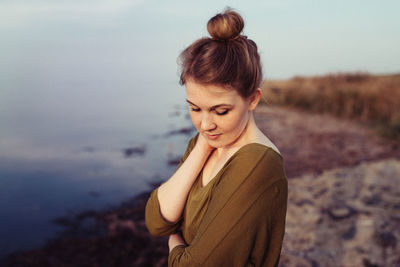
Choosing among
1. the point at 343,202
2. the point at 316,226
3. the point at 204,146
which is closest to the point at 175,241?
the point at 204,146

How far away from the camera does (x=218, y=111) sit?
1.24 meters

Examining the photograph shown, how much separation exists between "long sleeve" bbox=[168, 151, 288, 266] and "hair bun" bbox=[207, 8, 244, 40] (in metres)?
0.53

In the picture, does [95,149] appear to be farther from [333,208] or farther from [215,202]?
[215,202]

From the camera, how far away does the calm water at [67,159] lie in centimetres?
564

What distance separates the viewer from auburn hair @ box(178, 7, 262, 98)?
1.19 m

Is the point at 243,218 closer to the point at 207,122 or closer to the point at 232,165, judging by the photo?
the point at 232,165

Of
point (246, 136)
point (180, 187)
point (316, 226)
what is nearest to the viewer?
point (246, 136)

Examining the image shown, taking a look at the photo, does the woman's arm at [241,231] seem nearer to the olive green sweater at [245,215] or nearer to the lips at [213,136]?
the olive green sweater at [245,215]

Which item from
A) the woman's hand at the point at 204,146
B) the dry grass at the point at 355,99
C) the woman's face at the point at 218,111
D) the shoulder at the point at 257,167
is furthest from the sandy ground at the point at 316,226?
the dry grass at the point at 355,99

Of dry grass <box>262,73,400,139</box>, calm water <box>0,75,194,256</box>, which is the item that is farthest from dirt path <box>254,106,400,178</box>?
calm water <box>0,75,194,256</box>

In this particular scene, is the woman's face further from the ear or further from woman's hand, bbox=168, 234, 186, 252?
woman's hand, bbox=168, 234, 186, 252

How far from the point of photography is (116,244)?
14.2ft

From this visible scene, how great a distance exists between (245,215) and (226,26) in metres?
0.77

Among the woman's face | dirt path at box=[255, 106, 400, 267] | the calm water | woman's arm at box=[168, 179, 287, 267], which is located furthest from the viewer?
the calm water
